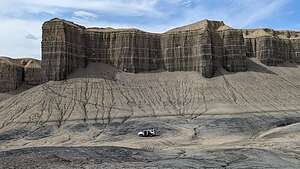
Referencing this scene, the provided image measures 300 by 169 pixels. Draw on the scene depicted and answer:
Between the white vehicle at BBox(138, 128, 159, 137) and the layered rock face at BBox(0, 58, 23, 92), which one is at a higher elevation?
the layered rock face at BBox(0, 58, 23, 92)

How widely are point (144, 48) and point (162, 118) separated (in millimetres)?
24900

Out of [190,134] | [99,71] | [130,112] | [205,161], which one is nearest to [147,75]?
[99,71]

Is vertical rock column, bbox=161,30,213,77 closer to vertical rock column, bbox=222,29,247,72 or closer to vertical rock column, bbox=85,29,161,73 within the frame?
vertical rock column, bbox=85,29,161,73

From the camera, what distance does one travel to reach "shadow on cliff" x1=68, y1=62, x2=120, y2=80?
78.8 m

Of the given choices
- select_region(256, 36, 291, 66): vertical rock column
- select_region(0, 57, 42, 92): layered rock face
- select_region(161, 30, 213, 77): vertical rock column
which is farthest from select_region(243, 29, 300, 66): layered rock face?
select_region(0, 57, 42, 92): layered rock face

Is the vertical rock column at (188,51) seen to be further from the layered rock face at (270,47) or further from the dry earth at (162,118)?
the layered rock face at (270,47)

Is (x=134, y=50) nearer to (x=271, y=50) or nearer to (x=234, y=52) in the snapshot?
(x=234, y=52)

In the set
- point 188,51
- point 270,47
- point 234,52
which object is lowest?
point 234,52

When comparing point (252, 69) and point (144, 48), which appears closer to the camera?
point (144, 48)

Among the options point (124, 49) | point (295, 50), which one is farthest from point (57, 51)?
point (295, 50)

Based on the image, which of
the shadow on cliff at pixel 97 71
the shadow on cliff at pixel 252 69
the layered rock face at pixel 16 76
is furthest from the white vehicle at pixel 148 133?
A: the layered rock face at pixel 16 76

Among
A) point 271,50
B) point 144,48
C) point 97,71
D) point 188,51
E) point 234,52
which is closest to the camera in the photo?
point 97,71

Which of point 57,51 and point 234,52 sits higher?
point 234,52

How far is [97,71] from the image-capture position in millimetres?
81250
